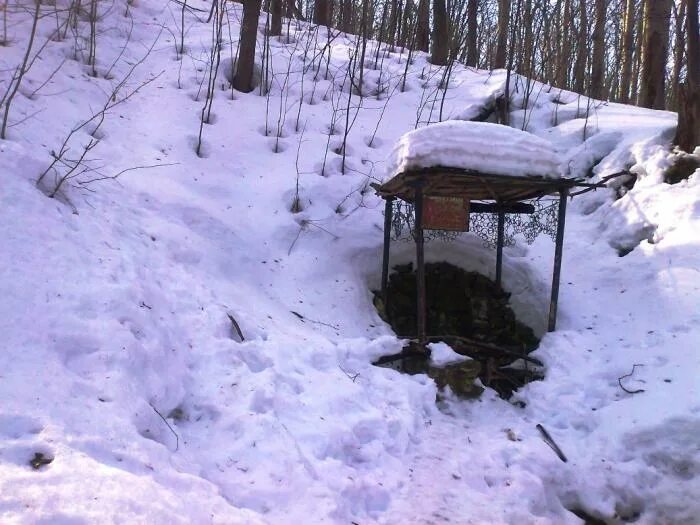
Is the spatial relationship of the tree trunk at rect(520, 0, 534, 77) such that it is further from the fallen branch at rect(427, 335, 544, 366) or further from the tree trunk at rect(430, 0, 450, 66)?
the fallen branch at rect(427, 335, 544, 366)

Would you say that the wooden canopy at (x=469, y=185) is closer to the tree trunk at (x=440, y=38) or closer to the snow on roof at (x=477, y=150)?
the snow on roof at (x=477, y=150)

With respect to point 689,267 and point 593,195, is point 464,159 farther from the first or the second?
point 593,195

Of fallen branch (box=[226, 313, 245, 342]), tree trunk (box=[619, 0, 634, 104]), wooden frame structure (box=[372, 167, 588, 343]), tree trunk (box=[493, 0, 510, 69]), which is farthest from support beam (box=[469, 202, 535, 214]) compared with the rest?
tree trunk (box=[619, 0, 634, 104])

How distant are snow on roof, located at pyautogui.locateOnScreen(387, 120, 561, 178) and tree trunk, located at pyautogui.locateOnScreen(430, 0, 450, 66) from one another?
7.38 m

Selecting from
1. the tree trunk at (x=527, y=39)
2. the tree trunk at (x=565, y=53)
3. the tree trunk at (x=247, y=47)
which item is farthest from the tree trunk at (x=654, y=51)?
the tree trunk at (x=247, y=47)

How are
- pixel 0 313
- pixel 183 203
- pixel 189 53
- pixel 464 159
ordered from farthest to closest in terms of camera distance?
pixel 189 53 < pixel 183 203 < pixel 464 159 < pixel 0 313

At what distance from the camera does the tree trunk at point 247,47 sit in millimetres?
8148

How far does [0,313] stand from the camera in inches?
114

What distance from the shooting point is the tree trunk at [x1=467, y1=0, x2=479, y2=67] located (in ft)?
39.2

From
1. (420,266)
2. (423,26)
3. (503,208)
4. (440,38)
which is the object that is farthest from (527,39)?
(420,266)

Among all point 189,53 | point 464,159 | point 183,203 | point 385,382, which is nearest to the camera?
point 385,382

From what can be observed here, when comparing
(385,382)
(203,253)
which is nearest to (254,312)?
(203,253)

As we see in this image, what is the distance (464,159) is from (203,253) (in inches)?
98.9

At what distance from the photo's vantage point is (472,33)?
13.2 metres
